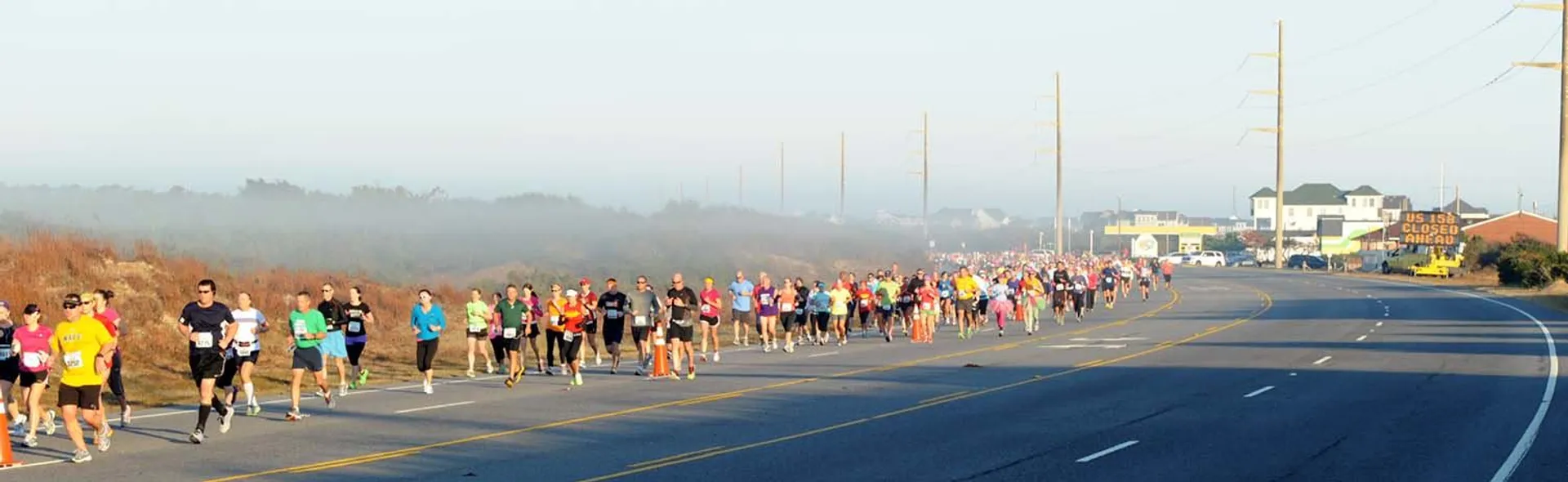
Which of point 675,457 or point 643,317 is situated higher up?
point 643,317

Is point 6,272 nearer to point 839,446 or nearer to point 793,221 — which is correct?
point 839,446

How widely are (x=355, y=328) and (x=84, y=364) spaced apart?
8.15m

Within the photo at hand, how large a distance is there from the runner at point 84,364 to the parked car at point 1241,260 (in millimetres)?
118662

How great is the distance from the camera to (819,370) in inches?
1099

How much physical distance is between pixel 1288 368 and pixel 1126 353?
182 inches

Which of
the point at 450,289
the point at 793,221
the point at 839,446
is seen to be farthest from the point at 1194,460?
the point at 793,221

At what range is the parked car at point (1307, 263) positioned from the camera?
113275mm

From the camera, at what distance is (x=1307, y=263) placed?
375ft

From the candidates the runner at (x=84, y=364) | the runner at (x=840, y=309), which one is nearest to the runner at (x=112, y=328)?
the runner at (x=84, y=364)

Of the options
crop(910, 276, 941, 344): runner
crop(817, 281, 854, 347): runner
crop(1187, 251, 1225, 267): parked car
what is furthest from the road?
crop(1187, 251, 1225, 267): parked car

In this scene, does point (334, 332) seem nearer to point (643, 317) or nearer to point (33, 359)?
point (643, 317)

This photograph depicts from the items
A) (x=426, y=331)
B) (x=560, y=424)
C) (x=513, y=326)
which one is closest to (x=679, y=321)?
(x=513, y=326)

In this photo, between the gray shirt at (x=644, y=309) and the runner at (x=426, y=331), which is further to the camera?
the gray shirt at (x=644, y=309)

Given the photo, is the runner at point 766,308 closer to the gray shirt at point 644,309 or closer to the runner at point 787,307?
the runner at point 787,307
